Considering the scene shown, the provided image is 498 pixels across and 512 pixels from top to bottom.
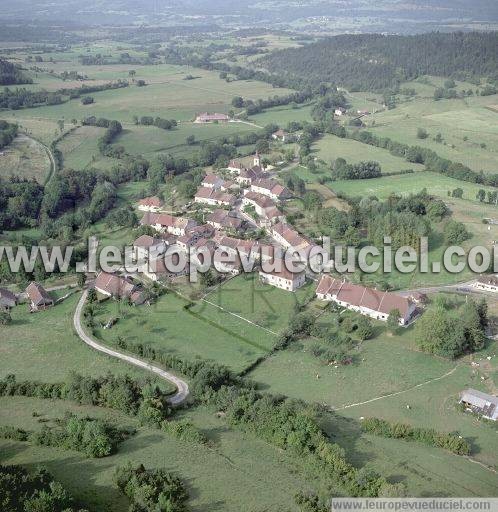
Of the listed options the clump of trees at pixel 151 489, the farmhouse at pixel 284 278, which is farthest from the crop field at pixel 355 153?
the clump of trees at pixel 151 489

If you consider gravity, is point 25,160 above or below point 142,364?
above

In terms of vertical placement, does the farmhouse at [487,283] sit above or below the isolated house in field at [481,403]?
above

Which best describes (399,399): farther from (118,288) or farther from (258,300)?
(118,288)

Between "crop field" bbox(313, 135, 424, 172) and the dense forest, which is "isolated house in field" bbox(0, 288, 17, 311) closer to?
"crop field" bbox(313, 135, 424, 172)

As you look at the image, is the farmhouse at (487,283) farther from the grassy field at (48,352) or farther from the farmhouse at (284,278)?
the grassy field at (48,352)

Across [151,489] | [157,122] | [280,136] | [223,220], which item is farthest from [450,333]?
[157,122]
